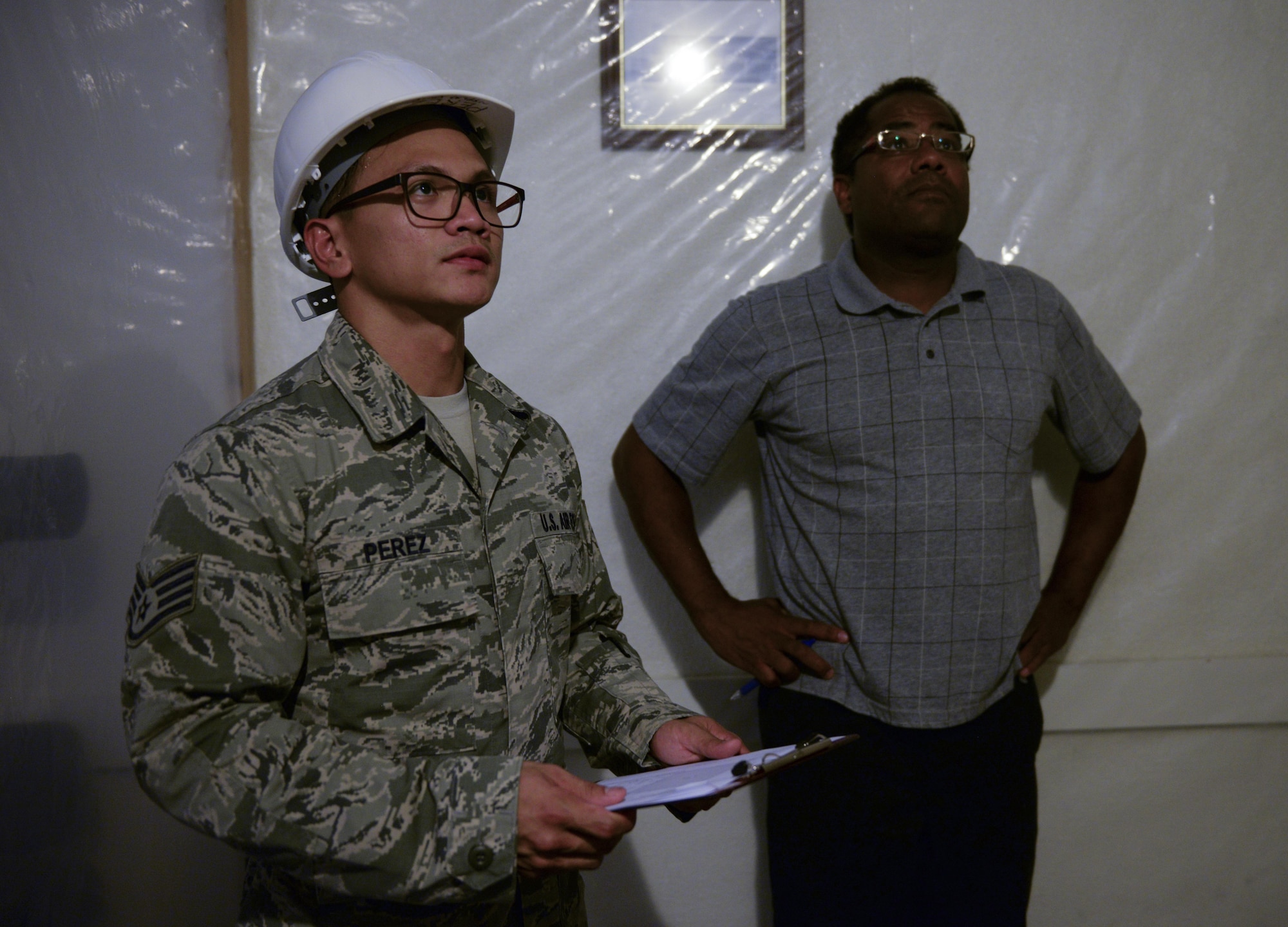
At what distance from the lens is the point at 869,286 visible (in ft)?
5.54

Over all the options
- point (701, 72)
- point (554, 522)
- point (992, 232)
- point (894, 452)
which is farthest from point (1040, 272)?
point (554, 522)

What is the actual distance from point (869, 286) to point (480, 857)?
1.19 m

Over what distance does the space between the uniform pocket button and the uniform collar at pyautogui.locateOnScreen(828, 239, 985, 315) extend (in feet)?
3.72

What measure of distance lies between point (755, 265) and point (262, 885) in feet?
4.73

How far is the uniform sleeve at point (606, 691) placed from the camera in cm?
112

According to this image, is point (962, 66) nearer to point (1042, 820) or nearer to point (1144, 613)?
point (1144, 613)

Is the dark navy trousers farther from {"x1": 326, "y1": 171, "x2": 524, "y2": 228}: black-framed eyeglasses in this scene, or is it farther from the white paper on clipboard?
{"x1": 326, "y1": 171, "x2": 524, "y2": 228}: black-framed eyeglasses

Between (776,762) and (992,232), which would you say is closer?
(776,762)

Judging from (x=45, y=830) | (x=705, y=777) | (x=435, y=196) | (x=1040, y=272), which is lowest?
(x=45, y=830)

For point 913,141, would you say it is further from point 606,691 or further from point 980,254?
point 606,691

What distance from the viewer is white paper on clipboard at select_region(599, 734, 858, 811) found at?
0.82 meters

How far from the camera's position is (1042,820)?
6.73ft

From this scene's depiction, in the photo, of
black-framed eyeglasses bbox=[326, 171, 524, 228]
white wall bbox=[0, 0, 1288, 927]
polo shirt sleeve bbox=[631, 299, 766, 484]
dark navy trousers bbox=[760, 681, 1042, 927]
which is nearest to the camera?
black-framed eyeglasses bbox=[326, 171, 524, 228]

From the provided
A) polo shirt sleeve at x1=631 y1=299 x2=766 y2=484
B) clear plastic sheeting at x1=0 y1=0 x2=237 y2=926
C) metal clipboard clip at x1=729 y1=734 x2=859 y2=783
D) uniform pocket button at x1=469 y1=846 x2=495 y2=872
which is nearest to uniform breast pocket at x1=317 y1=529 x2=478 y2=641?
uniform pocket button at x1=469 y1=846 x2=495 y2=872
